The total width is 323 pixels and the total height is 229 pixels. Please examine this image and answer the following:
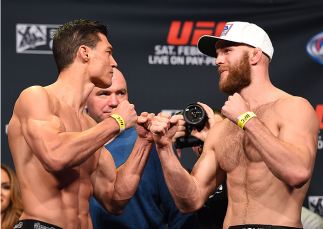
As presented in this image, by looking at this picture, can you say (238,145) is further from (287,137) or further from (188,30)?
(188,30)

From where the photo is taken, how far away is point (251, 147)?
6.45ft

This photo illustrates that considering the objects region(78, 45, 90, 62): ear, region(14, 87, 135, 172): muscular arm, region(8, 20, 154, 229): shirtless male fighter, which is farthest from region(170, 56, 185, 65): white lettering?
region(14, 87, 135, 172): muscular arm

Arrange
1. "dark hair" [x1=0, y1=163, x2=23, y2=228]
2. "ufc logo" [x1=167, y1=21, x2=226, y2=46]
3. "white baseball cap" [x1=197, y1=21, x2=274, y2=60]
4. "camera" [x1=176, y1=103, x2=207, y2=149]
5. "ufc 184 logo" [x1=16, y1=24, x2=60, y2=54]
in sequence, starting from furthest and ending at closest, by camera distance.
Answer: "ufc logo" [x1=167, y1=21, x2=226, y2=46]
"ufc 184 logo" [x1=16, y1=24, x2=60, y2=54]
"dark hair" [x1=0, y1=163, x2=23, y2=228]
"camera" [x1=176, y1=103, x2=207, y2=149]
"white baseball cap" [x1=197, y1=21, x2=274, y2=60]

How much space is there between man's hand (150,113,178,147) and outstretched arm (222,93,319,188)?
31cm

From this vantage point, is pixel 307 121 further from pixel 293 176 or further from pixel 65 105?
pixel 65 105

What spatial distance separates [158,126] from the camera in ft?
6.38

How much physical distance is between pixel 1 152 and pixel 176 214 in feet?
5.25

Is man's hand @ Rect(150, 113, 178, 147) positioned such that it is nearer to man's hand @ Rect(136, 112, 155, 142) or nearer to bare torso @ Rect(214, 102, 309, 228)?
man's hand @ Rect(136, 112, 155, 142)

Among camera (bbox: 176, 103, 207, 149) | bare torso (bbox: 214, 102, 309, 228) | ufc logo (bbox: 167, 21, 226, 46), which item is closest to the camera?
bare torso (bbox: 214, 102, 309, 228)

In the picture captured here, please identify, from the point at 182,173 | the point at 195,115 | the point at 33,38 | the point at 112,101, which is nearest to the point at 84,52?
the point at 112,101

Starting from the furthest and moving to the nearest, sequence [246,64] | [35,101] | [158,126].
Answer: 1. [246,64]
2. [158,126]
3. [35,101]

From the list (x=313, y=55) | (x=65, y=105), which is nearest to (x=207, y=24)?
(x=313, y=55)

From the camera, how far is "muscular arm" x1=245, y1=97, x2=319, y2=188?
170 centimetres

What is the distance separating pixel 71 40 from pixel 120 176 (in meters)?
0.75
